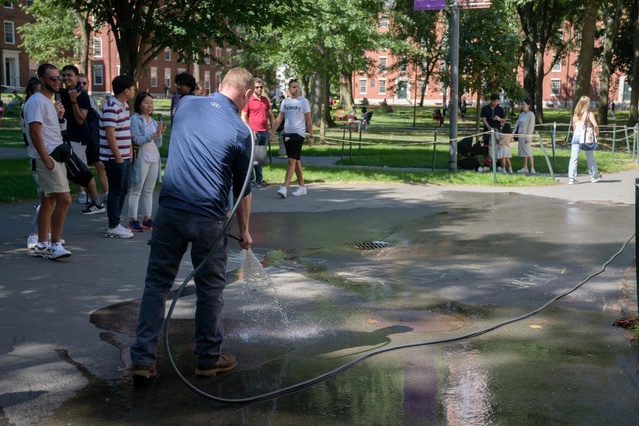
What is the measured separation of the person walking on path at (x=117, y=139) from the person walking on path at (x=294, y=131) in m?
4.50

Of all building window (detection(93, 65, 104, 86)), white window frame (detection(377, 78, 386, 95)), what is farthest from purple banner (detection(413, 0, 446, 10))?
white window frame (detection(377, 78, 386, 95))

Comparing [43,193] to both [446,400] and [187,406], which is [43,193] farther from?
[446,400]

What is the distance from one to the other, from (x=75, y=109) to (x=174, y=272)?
684cm

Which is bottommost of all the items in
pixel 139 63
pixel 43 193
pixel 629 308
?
pixel 629 308

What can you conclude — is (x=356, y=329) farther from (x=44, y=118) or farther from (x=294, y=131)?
(x=294, y=131)

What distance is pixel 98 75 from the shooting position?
86.6m

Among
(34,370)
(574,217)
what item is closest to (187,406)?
(34,370)

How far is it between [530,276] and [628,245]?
248 cm

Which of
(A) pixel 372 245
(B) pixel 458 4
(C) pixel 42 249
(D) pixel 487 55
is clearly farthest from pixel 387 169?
(D) pixel 487 55

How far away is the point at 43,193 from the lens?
856cm

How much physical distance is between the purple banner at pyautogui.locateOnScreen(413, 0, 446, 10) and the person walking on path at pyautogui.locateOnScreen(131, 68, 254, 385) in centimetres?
1272

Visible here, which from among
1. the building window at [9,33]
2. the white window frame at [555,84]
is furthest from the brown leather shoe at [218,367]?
the white window frame at [555,84]

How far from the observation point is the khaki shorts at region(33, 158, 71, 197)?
838 cm

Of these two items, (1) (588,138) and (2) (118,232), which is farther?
(1) (588,138)
